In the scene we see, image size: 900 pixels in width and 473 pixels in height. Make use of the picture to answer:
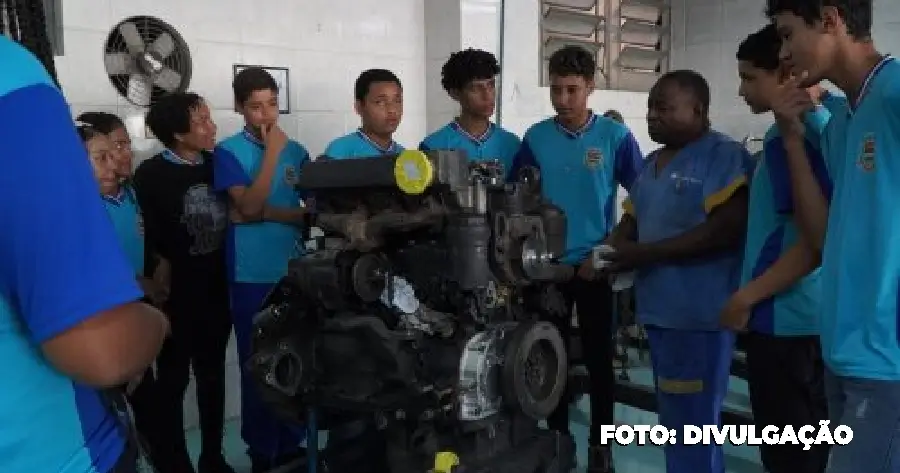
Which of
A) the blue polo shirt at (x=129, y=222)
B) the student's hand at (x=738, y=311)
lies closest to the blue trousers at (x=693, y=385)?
the student's hand at (x=738, y=311)

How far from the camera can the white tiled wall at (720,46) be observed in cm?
529

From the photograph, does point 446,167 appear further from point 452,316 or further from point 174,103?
point 174,103

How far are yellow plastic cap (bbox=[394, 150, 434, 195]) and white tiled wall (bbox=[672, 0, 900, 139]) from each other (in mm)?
4173

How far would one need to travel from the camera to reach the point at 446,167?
1.76 meters

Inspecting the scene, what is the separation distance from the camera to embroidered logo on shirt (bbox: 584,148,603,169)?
9.46 feet

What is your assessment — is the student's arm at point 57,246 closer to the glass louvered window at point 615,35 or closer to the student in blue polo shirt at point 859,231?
the student in blue polo shirt at point 859,231

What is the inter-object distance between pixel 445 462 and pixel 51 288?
1178 millimetres

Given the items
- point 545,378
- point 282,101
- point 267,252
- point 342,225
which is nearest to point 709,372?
point 545,378

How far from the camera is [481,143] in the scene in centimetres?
298

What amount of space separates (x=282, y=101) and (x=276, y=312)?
1.91m

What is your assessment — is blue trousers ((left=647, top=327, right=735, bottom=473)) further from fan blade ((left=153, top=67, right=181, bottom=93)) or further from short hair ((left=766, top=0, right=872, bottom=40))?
fan blade ((left=153, top=67, right=181, bottom=93))

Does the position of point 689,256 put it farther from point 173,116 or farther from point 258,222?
point 173,116

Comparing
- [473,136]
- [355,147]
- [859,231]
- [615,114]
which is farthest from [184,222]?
[615,114]

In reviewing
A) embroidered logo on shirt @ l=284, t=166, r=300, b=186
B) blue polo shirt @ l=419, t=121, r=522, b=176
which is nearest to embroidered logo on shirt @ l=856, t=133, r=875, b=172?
blue polo shirt @ l=419, t=121, r=522, b=176
